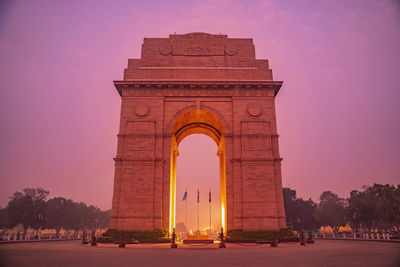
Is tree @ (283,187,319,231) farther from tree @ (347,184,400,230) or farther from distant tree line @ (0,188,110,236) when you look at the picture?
distant tree line @ (0,188,110,236)

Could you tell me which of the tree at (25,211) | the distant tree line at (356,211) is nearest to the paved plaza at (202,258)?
the distant tree line at (356,211)

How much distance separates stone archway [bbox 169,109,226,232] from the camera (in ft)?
107

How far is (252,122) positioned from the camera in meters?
31.3

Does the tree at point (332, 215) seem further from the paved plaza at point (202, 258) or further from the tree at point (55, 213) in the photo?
the tree at point (55, 213)

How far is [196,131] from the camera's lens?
4116cm

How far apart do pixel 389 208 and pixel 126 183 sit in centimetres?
4287

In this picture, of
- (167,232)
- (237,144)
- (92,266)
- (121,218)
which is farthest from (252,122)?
(92,266)

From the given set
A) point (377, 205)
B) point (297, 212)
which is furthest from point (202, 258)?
point (297, 212)

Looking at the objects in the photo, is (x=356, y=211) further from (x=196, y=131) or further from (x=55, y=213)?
(x=55, y=213)

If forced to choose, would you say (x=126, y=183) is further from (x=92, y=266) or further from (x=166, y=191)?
(x=92, y=266)

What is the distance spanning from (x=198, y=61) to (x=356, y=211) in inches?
1844

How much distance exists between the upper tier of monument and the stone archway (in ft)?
13.5

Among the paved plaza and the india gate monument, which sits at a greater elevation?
the india gate monument

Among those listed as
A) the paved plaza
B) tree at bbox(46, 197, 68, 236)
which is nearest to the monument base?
the paved plaza
